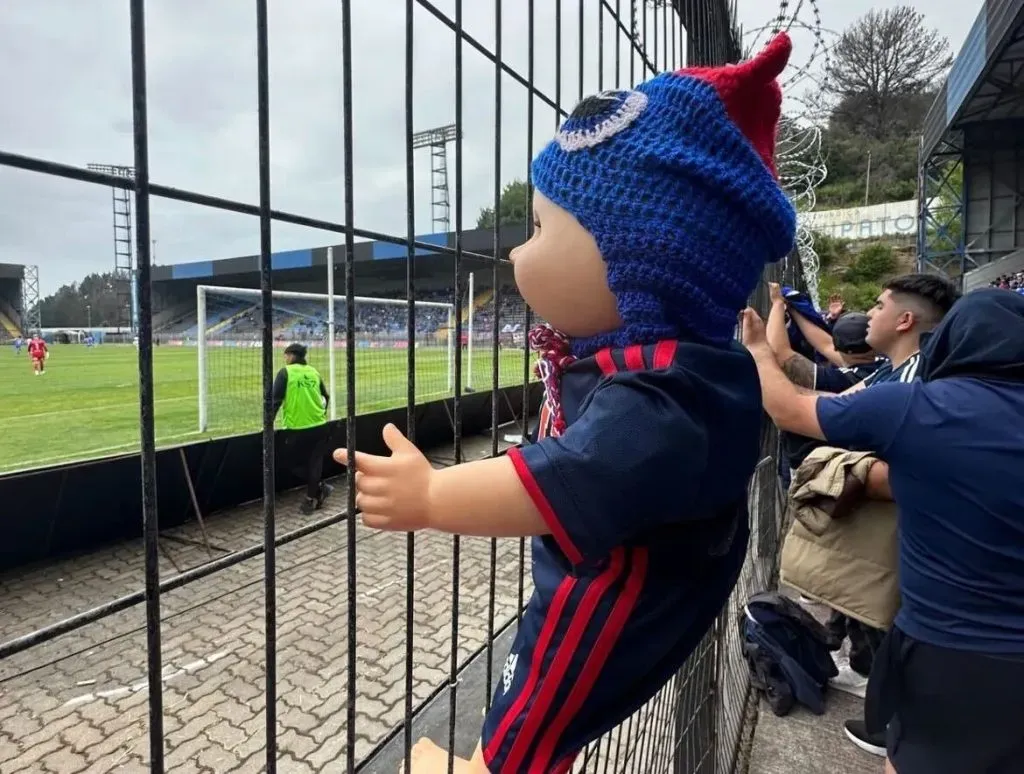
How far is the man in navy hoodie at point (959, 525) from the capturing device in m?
1.61

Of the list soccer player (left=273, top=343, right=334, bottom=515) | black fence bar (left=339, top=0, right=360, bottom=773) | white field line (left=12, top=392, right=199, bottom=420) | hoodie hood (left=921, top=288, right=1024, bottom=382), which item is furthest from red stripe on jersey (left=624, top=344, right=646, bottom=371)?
white field line (left=12, top=392, right=199, bottom=420)

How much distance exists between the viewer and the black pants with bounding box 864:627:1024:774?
5.41 feet

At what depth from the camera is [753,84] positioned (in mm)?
866

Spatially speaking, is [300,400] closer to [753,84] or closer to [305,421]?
[305,421]

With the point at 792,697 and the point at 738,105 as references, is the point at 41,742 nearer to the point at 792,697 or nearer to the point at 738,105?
the point at 792,697

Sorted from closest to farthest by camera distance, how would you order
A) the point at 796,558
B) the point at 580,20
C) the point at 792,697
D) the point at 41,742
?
the point at 580,20 < the point at 796,558 < the point at 792,697 < the point at 41,742

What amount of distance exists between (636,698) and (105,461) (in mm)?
6117

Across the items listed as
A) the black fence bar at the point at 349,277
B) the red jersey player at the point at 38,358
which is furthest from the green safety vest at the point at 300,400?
the red jersey player at the point at 38,358

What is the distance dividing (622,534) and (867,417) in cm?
137

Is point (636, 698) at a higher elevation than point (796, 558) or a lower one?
higher

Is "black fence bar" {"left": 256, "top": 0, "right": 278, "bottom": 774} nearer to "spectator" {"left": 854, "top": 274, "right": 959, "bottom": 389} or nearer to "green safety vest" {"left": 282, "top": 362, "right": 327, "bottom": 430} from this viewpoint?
"spectator" {"left": 854, "top": 274, "right": 959, "bottom": 389}

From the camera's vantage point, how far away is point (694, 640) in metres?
0.94

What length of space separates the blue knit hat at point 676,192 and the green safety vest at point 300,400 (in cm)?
629

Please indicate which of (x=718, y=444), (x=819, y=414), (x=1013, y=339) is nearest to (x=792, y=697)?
(x=819, y=414)
